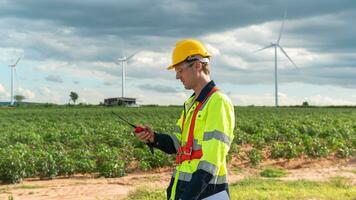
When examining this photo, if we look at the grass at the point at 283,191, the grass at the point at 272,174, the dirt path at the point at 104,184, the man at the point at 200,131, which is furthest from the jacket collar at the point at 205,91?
the grass at the point at 272,174

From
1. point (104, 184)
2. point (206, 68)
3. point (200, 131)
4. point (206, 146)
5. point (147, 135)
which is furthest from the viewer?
point (104, 184)

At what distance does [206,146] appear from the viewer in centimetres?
327

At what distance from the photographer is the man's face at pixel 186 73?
347cm

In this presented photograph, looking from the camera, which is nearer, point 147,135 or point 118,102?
point 147,135

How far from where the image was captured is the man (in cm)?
324

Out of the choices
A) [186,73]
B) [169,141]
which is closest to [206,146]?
[186,73]

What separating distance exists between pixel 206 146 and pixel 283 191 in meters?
5.58

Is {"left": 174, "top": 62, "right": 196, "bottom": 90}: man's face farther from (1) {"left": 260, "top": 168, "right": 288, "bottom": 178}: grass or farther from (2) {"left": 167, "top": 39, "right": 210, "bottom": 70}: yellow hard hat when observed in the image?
(1) {"left": 260, "top": 168, "right": 288, "bottom": 178}: grass

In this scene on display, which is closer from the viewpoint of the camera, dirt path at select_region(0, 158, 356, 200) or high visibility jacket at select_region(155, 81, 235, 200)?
high visibility jacket at select_region(155, 81, 235, 200)

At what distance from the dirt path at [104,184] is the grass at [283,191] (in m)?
0.66

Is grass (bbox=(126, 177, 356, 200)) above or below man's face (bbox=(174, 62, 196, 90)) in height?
below

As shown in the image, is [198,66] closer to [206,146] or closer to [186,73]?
[186,73]

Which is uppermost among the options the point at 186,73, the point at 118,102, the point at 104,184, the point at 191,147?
the point at 118,102

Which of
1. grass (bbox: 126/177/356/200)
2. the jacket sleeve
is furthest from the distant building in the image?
the jacket sleeve
